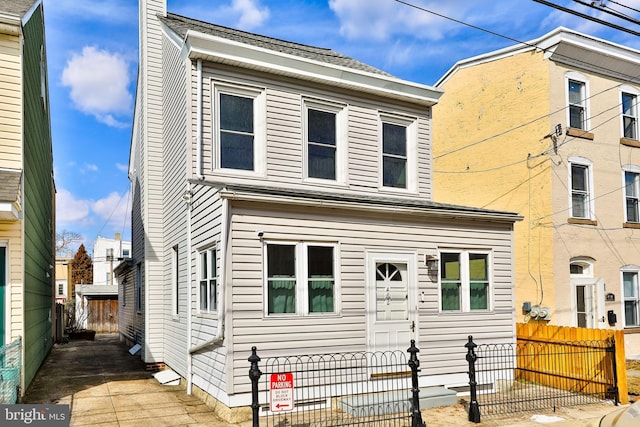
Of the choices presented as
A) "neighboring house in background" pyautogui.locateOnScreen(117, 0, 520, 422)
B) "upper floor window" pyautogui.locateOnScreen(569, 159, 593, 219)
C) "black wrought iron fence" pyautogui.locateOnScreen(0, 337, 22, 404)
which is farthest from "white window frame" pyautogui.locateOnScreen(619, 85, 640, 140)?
"black wrought iron fence" pyautogui.locateOnScreen(0, 337, 22, 404)

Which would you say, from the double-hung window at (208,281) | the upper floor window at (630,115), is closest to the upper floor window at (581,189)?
the upper floor window at (630,115)

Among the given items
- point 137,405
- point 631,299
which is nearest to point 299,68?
point 137,405

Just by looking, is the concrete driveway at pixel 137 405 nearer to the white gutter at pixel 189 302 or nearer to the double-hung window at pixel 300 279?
the white gutter at pixel 189 302

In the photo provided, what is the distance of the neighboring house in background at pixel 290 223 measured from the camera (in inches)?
354

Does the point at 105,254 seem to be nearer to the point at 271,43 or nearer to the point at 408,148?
the point at 271,43

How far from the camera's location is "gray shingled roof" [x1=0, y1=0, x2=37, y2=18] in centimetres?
940

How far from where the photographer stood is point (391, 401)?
9203mm

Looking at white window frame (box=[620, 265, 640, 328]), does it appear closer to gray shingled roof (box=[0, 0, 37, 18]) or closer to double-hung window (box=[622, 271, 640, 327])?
double-hung window (box=[622, 271, 640, 327])

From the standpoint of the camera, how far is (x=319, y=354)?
9234 millimetres

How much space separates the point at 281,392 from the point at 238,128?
Result: 588cm

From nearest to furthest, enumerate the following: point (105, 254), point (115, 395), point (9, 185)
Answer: point (9, 185) < point (115, 395) < point (105, 254)

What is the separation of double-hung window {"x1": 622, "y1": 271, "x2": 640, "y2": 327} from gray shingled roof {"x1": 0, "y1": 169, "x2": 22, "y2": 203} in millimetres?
16380

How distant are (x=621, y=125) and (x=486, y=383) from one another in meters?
10.5

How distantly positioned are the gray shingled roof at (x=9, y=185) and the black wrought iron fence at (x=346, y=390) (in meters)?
4.57
